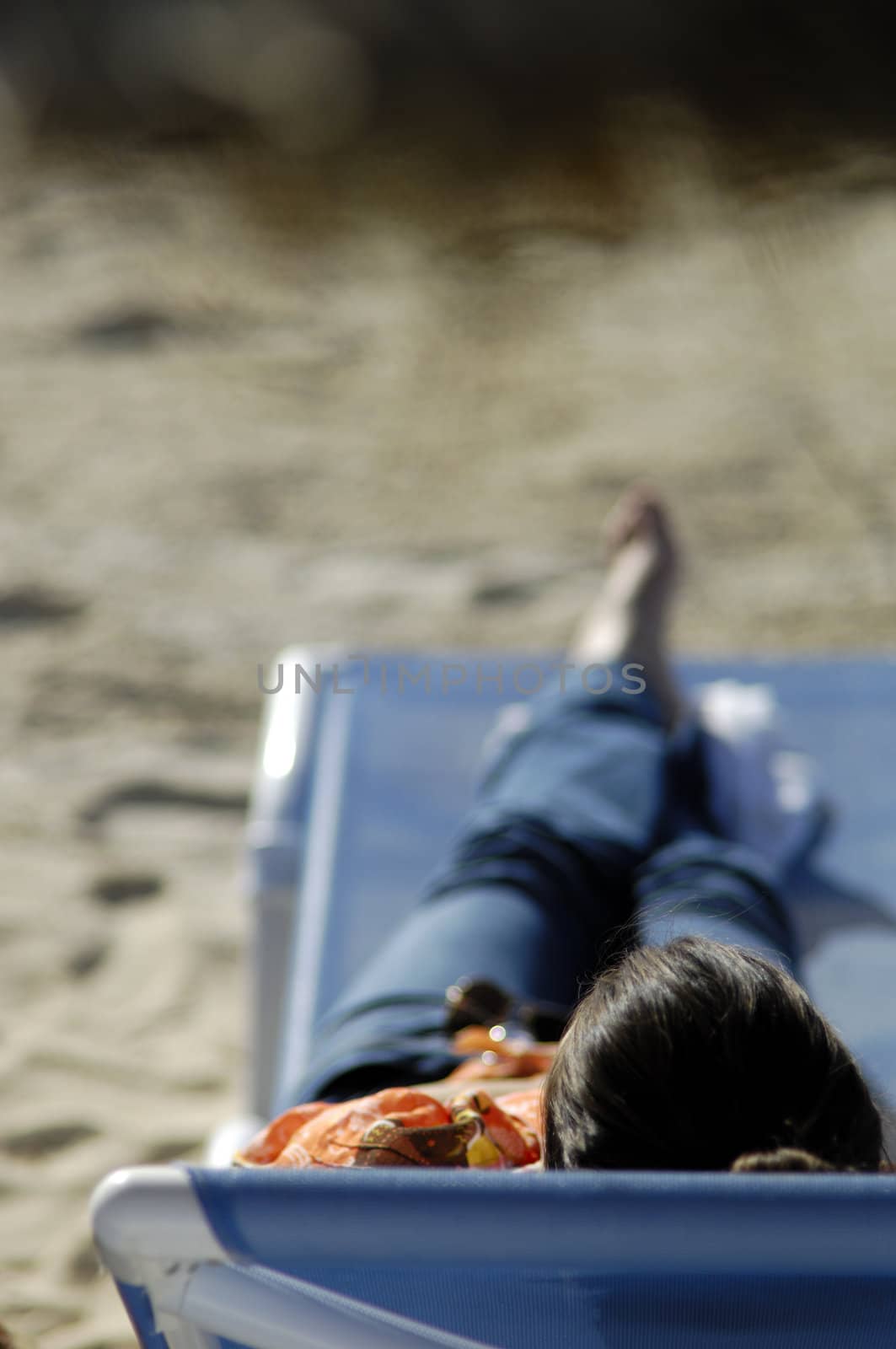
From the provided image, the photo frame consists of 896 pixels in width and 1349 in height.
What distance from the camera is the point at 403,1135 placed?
0.77m

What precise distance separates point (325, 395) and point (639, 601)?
1.95 metres

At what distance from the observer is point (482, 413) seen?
362cm

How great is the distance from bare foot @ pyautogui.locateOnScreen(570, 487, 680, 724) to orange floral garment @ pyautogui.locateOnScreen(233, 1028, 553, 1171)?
3.17 ft

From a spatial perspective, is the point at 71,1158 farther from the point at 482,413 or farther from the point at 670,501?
the point at 482,413

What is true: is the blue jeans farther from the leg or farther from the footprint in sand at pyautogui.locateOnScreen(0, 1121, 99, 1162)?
the footprint in sand at pyautogui.locateOnScreen(0, 1121, 99, 1162)

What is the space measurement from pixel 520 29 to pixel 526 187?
4.62 feet

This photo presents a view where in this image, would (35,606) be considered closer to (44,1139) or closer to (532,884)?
(44,1139)

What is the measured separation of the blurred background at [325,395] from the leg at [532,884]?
42cm

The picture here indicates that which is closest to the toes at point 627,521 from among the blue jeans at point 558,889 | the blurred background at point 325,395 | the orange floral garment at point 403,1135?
the blue jeans at point 558,889

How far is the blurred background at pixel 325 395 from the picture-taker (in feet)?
6.38

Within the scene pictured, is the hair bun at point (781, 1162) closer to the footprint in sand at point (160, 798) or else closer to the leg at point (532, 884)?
the leg at point (532, 884)

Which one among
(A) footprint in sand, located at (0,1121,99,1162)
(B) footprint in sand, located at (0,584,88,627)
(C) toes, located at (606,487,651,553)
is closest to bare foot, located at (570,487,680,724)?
(C) toes, located at (606,487,651,553)

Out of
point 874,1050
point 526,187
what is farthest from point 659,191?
point 874,1050

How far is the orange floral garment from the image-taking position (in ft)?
2.50
